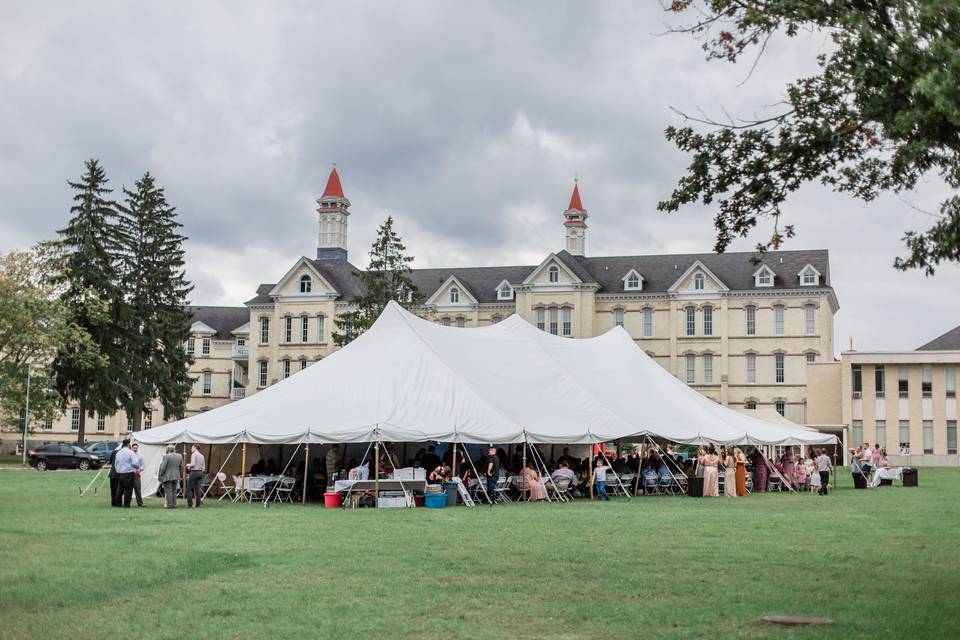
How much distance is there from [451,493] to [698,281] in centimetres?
4543

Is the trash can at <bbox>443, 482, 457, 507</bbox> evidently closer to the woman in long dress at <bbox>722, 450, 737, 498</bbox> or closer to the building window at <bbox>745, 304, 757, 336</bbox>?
the woman in long dress at <bbox>722, 450, 737, 498</bbox>

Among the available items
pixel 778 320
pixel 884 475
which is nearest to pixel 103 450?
pixel 884 475

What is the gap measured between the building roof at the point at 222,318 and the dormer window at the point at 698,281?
3638 centimetres

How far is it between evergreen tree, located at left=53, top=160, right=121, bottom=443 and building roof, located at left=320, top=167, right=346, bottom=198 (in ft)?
84.2

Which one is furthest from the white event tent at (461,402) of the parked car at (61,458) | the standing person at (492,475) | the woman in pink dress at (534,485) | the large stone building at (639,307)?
the large stone building at (639,307)

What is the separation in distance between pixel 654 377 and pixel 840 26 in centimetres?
2491

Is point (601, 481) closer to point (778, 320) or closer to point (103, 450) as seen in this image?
point (103, 450)

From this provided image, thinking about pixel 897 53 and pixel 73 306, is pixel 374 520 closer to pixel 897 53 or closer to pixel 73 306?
pixel 897 53

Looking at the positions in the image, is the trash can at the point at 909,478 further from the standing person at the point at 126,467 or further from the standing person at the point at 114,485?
the standing person at the point at 114,485

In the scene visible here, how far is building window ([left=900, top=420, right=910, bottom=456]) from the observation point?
182ft

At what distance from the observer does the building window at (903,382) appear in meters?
56.2

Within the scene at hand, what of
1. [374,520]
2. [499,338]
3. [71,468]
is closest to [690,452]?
[499,338]

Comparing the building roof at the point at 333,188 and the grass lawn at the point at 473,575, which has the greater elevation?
the building roof at the point at 333,188

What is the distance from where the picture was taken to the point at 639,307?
6681cm
